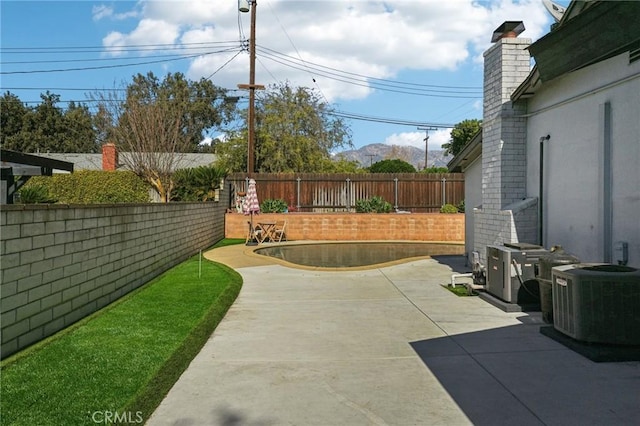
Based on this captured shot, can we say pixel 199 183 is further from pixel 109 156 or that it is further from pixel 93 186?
pixel 109 156

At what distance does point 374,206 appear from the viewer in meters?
22.7

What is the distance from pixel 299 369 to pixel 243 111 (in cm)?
3272

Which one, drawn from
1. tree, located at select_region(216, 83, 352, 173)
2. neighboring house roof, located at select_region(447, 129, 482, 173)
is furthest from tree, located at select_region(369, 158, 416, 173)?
neighboring house roof, located at select_region(447, 129, 482, 173)

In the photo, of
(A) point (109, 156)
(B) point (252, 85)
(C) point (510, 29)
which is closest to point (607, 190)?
(C) point (510, 29)

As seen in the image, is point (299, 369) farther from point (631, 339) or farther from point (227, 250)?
point (227, 250)

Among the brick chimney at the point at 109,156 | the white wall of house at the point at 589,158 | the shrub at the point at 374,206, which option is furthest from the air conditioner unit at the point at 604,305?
the brick chimney at the point at 109,156

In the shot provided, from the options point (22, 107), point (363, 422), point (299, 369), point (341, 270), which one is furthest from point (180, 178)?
point (22, 107)

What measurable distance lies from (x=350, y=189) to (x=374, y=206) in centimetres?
180

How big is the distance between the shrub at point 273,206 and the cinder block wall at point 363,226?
73 centimetres

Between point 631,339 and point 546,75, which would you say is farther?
point 546,75

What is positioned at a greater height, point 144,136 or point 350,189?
point 144,136

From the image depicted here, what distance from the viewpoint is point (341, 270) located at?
12.7 metres

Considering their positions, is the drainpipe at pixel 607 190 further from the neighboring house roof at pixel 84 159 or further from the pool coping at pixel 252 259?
the neighboring house roof at pixel 84 159

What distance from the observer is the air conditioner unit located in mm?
5371
